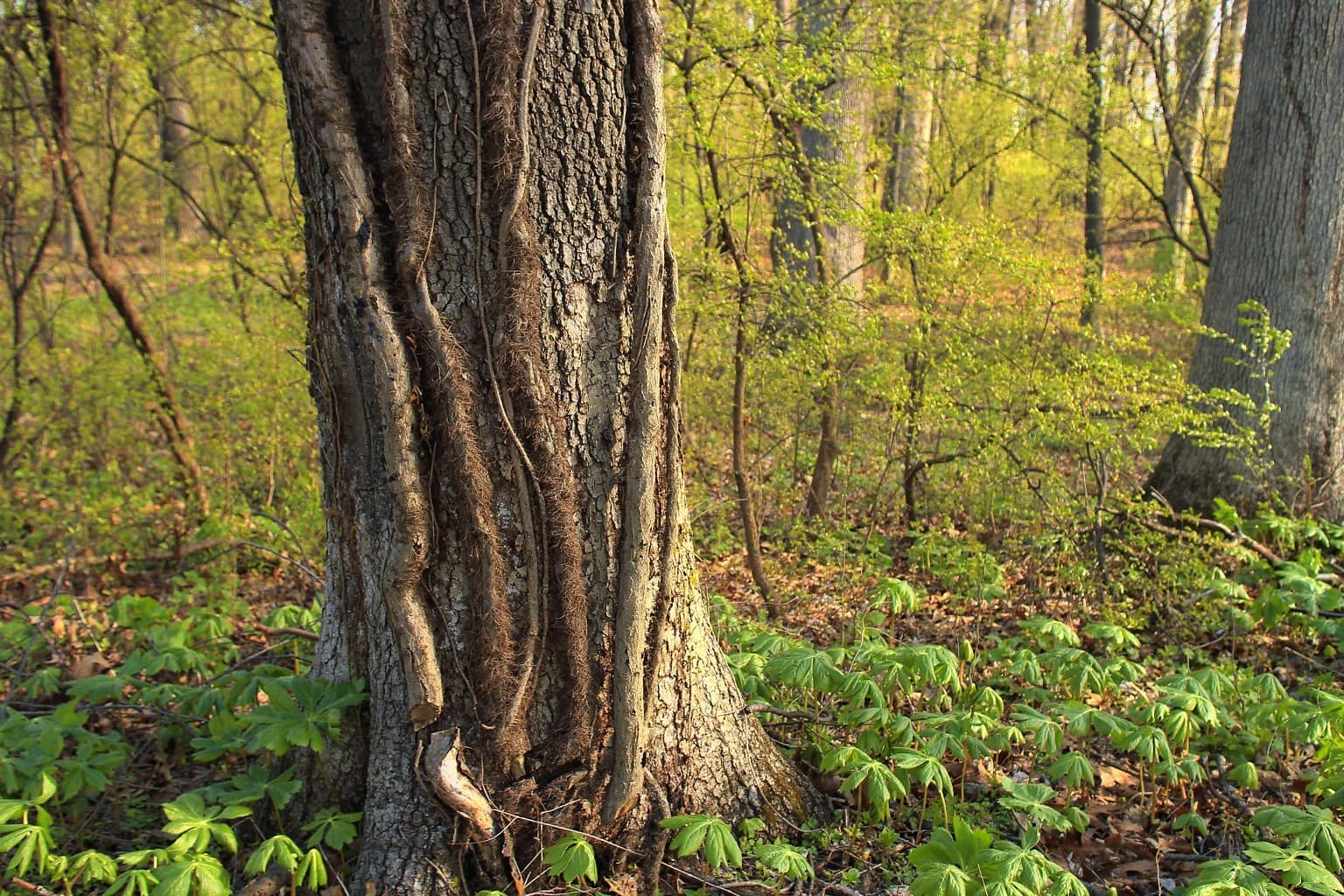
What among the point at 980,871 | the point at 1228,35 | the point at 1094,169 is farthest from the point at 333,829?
the point at 1228,35

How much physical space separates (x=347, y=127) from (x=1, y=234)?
6187 mm

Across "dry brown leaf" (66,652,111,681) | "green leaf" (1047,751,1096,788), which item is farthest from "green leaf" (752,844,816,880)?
"dry brown leaf" (66,652,111,681)

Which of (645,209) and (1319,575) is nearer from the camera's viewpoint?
(645,209)

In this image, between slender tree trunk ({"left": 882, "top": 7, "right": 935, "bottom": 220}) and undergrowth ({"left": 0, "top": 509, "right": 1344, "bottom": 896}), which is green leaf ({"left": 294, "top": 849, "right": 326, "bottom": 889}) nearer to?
undergrowth ({"left": 0, "top": 509, "right": 1344, "bottom": 896})

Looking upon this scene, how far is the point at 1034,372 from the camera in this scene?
492 cm

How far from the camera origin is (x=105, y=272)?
6.01 metres

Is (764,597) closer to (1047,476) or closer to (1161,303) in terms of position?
(1047,476)

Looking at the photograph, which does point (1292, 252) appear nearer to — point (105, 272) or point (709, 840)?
point (709, 840)

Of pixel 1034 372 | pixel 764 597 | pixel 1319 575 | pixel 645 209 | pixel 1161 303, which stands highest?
pixel 645 209

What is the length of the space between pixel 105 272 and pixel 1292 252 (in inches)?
304

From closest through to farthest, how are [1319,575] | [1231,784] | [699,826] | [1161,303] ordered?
[699,826], [1231,784], [1319,575], [1161,303]

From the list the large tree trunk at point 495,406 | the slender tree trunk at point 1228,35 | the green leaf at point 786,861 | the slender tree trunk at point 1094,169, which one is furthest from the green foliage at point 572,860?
the slender tree trunk at point 1228,35

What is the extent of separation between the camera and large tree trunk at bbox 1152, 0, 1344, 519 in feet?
16.9

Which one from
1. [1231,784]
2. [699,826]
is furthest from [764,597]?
[699,826]
